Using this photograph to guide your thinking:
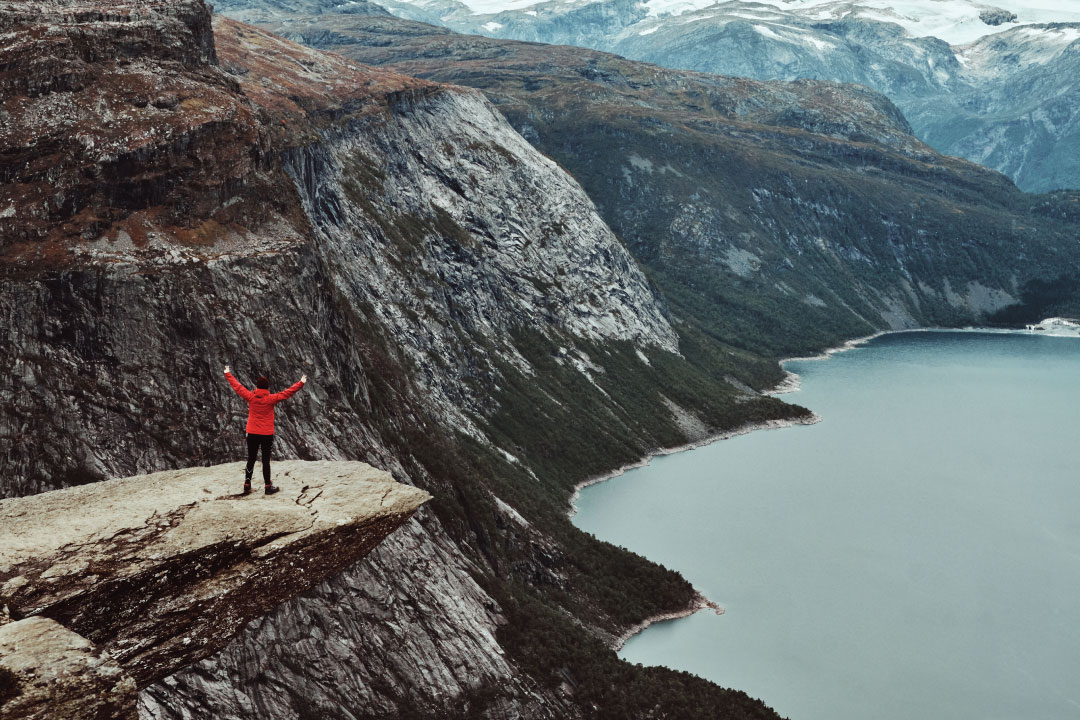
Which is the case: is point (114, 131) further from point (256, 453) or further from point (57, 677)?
point (57, 677)

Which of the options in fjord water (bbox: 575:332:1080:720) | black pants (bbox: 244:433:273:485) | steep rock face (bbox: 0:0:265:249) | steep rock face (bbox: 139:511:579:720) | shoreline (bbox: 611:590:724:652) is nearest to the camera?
black pants (bbox: 244:433:273:485)

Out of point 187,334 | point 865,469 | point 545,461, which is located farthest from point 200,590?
point 865,469

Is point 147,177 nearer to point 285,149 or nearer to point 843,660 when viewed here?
point 285,149

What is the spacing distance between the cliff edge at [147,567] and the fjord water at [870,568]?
76.4 m

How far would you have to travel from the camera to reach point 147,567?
76.6ft

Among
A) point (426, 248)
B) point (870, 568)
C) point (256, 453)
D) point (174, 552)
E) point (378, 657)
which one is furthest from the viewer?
point (426, 248)

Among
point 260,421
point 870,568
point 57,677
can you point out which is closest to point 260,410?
point 260,421

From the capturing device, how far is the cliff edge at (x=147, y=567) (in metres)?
20.2

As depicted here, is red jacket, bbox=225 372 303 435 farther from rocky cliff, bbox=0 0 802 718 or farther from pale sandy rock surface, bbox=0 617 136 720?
rocky cliff, bbox=0 0 802 718

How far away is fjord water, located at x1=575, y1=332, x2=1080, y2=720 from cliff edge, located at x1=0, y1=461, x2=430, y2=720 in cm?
7643

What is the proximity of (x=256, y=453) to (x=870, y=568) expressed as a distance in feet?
385

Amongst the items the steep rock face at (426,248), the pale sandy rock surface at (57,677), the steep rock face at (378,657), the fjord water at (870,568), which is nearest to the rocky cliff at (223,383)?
the steep rock face at (378,657)

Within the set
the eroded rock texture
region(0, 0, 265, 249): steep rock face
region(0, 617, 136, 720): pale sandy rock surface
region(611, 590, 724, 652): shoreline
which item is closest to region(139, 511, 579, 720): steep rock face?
the eroded rock texture

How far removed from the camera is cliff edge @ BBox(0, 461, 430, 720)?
20.2 meters
